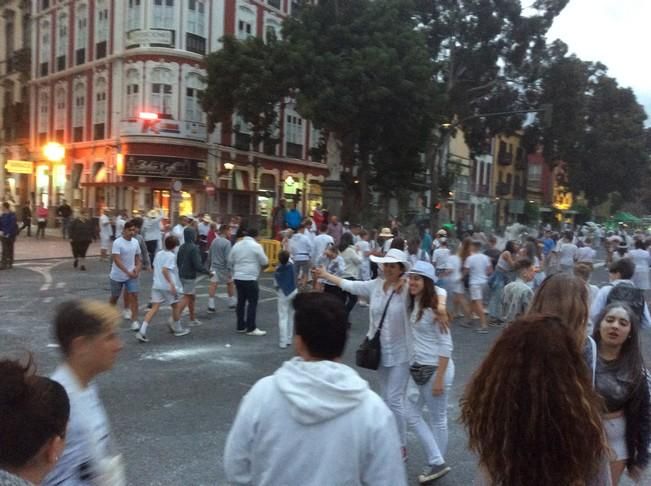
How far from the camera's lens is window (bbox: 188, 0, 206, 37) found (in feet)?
95.0

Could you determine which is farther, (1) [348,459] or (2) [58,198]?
(2) [58,198]

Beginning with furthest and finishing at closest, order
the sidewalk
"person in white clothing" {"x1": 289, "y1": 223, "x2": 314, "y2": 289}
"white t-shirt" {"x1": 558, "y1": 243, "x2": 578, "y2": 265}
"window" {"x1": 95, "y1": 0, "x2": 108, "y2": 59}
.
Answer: "window" {"x1": 95, "y1": 0, "x2": 108, "y2": 59} → the sidewalk → "white t-shirt" {"x1": 558, "y1": 243, "x2": 578, "y2": 265} → "person in white clothing" {"x1": 289, "y1": 223, "x2": 314, "y2": 289}

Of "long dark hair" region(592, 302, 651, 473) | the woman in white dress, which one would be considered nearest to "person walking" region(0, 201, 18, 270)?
the woman in white dress

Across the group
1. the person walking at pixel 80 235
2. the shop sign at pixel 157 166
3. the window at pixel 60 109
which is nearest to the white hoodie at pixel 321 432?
the person walking at pixel 80 235

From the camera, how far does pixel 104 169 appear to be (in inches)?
1204

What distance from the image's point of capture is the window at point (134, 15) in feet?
93.2

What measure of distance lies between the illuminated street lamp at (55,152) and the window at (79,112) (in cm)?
96

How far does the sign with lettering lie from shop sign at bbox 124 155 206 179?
546cm

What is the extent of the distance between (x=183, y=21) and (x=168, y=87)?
3223mm

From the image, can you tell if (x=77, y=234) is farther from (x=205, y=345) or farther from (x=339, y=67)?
(x=339, y=67)

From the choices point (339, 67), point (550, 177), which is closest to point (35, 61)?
point (339, 67)

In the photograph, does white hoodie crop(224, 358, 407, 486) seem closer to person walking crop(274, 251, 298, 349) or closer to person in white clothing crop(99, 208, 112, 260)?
person walking crop(274, 251, 298, 349)

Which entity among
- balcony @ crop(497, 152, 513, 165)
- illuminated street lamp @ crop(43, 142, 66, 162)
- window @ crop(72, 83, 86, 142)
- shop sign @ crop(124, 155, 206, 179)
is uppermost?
balcony @ crop(497, 152, 513, 165)

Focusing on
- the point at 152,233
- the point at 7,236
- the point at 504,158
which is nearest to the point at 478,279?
the point at 152,233
